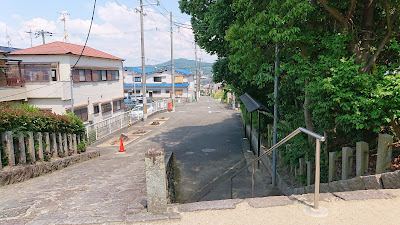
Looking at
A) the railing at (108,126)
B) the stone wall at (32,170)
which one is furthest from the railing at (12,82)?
the stone wall at (32,170)

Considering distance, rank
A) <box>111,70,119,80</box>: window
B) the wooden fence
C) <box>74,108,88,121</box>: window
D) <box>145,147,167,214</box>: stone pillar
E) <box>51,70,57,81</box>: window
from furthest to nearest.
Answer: <box>111,70,119,80</box>: window < <box>74,108,88,121</box>: window < <box>51,70,57,81</box>: window < the wooden fence < <box>145,147,167,214</box>: stone pillar

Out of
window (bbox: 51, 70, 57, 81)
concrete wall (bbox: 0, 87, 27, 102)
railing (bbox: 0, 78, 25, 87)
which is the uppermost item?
window (bbox: 51, 70, 57, 81)

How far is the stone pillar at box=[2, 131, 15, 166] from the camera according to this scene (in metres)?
7.19

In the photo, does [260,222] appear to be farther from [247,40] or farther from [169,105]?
[169,105]

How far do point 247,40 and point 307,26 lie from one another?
1713 mm

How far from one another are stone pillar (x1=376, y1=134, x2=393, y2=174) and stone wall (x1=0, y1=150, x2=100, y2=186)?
8.48 m

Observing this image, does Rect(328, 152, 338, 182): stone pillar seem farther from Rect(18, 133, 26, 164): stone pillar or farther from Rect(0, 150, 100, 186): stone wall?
Rect(18, 133, 26, 164): stone pillar

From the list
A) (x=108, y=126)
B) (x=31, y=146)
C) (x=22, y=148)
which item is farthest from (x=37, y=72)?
(x=22, y=148)

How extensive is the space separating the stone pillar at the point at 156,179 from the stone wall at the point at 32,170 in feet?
16.4

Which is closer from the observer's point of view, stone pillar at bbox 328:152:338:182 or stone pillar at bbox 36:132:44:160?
stone pillar at bbox 328:152:338:182

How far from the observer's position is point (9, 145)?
726 cm

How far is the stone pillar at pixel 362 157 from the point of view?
16.6ft

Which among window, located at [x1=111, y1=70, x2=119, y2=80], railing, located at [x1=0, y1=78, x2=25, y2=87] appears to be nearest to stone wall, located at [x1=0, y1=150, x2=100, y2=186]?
railing, located at [x1=0, y1=78, x2=25, y2=87]

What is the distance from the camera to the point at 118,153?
45.5 feet
